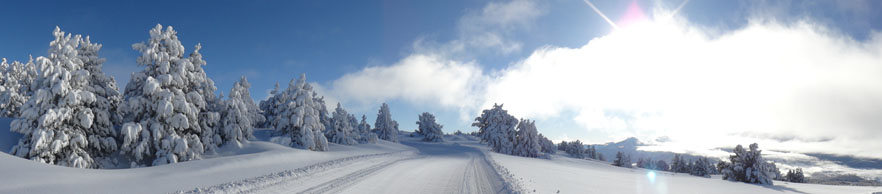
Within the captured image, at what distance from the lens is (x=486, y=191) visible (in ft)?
35.3

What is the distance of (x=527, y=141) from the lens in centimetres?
5050

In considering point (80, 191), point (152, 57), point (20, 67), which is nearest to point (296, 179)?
point (80, 191)

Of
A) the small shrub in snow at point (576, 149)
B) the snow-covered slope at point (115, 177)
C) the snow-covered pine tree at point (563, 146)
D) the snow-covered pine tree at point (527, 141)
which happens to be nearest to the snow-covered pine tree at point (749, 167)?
the snow-covered pine tree at point (527, 141)

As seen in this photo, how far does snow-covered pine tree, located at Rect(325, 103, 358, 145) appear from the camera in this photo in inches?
1859

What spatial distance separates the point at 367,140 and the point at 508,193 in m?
45.6

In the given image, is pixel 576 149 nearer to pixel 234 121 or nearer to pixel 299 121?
pixel 299 121

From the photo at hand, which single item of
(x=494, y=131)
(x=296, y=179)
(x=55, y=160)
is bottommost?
(x=55, y=160)

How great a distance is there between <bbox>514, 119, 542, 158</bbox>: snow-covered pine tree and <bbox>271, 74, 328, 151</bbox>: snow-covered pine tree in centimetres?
2761

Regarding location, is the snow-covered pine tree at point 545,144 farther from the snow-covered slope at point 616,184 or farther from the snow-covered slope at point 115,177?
the snow-covered slope at point 115,177

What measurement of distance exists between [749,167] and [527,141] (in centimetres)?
2674

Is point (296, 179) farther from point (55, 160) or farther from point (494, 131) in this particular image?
point (494, 131)

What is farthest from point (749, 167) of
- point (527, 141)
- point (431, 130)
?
point (431, 130)

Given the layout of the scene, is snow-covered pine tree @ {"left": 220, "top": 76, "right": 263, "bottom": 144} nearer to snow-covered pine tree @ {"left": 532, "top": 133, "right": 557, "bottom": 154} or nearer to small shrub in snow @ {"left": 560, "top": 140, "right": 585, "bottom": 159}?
snow-covered pine tree @ {"left": 532, "top": 133, "right": 557, "bottom": 154}

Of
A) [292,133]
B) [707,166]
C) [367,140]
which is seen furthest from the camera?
[707,166]
